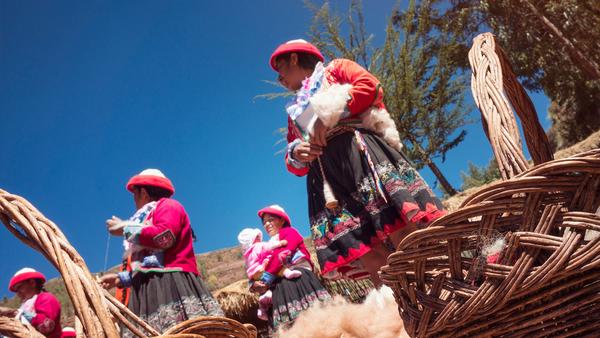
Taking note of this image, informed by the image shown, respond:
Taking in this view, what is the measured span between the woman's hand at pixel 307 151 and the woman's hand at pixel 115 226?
4.98 ft

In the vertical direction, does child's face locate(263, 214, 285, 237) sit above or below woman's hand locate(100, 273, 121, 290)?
above

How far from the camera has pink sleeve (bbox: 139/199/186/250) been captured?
9.36 ft

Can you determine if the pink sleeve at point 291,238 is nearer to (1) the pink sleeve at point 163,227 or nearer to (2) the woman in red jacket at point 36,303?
(1) the pink sleeve at point 163,227

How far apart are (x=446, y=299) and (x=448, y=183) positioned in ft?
39.9

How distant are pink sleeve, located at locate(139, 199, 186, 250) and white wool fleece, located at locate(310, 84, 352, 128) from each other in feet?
4.93

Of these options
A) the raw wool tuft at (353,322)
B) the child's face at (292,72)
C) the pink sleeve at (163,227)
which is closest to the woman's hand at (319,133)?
the child's face at (292,72)

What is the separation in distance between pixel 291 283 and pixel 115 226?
2366mm

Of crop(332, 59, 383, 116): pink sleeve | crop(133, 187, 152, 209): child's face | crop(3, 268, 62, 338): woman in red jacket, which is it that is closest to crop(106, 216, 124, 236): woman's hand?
crop(133, 187, 152, 209): child's face

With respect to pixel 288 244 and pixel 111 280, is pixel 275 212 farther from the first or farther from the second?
pixel 111 280

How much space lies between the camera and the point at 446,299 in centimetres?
66

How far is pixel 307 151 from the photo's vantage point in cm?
213

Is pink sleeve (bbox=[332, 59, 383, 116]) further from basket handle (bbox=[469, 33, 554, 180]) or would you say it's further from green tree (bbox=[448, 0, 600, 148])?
green tree (bbox=[448, 0, 600, 148])

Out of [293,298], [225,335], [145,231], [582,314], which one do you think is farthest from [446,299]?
[293,298]

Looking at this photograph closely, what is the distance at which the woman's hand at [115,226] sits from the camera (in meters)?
2.92
